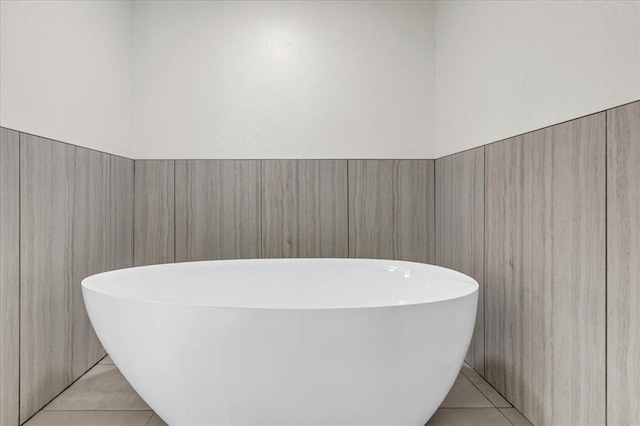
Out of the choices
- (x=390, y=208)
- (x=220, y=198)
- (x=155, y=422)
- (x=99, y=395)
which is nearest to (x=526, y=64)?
(x=390, y=208)

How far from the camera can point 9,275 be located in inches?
50.5

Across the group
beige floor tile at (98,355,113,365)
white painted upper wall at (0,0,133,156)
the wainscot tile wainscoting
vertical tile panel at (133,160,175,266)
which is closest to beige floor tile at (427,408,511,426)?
the wainscot tile wainscoting

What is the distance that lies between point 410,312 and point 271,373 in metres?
0.35

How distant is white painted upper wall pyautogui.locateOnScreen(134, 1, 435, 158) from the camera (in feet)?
7.13

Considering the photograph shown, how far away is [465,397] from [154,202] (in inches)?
64.5

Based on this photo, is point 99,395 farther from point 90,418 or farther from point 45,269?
point 45,269

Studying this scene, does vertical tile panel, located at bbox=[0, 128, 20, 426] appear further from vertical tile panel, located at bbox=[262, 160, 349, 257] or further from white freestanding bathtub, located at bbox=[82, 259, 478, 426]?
vertical tile panel, located at bbox=[262, 160, 349, 257]

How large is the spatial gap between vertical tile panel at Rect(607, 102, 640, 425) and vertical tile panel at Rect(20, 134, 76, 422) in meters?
1.62

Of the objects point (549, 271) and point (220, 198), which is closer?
point (549, 271)

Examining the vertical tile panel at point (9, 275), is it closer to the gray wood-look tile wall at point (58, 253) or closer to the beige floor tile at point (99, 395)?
the gray wood-look tile wall at point (58, 253)

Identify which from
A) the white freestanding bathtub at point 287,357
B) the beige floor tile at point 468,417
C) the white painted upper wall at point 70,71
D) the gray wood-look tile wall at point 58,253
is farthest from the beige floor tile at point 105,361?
the beige floor tile at point 468,417

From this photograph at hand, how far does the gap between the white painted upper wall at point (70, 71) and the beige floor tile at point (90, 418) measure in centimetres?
90

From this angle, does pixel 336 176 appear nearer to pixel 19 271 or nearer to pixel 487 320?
pixel 487 320

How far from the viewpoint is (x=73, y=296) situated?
1.62 m
